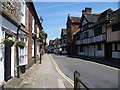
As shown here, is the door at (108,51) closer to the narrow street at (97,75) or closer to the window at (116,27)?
the window at (116,27)

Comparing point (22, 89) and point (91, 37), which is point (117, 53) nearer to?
point (91, 37)

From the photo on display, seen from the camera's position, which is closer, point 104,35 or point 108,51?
point 104,35

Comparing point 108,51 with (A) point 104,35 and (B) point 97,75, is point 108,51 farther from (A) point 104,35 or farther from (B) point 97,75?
(B) point 97,75

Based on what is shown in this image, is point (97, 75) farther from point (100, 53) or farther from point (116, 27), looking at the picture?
point (100, 53)

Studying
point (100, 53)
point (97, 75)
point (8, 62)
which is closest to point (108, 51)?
point (100, 53)

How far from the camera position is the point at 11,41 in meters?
5.47

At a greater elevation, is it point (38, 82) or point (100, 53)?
point (100, 53)


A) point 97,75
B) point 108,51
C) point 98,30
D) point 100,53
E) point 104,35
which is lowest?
point 97,75

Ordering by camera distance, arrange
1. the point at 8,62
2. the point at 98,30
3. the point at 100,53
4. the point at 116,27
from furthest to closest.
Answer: the point at 100,53 < the point at 98,30 < the point at 116,27 < the point at 8,62

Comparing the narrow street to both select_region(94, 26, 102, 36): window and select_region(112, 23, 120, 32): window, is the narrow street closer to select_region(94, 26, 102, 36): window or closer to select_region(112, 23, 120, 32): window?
select_region(112, 23, 120, 32): window

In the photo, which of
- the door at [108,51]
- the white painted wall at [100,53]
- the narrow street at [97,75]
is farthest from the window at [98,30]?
the narrow street at [97,75]

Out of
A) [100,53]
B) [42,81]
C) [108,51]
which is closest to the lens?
[42,81]

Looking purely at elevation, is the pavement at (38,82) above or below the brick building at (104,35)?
below

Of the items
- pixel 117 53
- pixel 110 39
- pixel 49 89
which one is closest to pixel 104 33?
pixel 110 39
